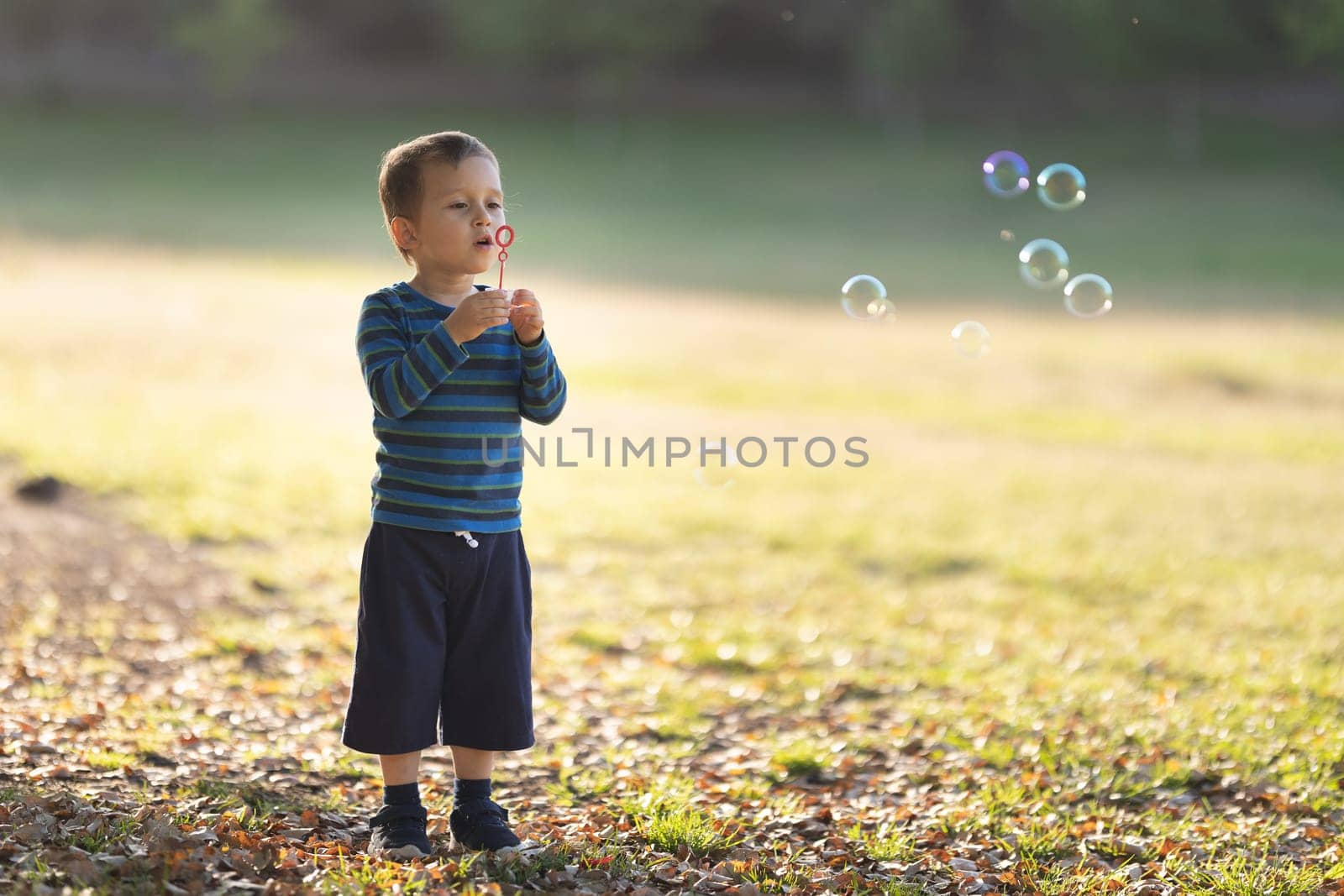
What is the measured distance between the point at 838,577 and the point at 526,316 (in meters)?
5.22

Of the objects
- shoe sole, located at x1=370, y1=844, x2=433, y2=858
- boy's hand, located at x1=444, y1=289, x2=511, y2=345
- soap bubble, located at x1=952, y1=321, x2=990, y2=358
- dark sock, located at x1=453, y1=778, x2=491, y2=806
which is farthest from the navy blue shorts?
soap bubble, located at x1=952, y1=321, x2=990, y2=358

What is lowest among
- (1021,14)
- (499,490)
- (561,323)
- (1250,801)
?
(1250,801)

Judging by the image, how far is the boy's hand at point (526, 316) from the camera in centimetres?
351

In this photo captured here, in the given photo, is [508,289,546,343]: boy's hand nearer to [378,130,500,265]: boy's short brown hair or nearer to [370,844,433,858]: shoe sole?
[378,130,500,265]: boy's short brown hair

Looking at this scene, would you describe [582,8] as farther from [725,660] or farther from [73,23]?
[725,660]

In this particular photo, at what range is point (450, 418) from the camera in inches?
143

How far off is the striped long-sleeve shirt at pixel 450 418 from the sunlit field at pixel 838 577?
2.92 ft

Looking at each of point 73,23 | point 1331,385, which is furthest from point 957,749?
point 73,23

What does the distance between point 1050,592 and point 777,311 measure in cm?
1182

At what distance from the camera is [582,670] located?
6.60 meters

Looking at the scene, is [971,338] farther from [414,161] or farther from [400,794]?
[400,794]

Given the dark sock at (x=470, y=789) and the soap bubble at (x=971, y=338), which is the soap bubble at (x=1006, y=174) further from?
the dark sock at (x=470, y=789)

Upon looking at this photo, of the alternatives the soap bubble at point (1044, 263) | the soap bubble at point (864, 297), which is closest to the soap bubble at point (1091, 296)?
the soap bubble at point (1044, 263)

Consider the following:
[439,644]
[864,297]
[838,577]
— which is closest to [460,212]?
[439,644]
